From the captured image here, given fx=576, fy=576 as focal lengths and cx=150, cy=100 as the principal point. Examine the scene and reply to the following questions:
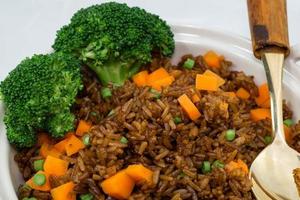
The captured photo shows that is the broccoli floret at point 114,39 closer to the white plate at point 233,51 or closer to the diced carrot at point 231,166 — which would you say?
the white plate at point 233,51

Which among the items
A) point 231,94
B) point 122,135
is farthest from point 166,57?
point 122,135

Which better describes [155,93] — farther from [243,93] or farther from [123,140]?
[243,93]

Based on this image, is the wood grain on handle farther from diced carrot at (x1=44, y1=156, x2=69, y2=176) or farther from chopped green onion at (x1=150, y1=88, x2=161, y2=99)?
diced carrot at (x1=44, y1=156, x2=69, y2=176)

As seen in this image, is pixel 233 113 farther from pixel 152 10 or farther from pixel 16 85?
pixel 152 10

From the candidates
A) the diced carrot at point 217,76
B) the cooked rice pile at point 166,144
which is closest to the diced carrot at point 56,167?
the cooked rice pile at point 166,144

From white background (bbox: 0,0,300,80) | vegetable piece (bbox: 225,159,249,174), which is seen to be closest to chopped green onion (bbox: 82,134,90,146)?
vegetable piece (bbox: 225,159,249,174)

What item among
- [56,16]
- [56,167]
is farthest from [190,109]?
[56,16]

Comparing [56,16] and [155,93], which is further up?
[56,16]

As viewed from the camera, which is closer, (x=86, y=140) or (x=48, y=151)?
(x=86, y=140)
